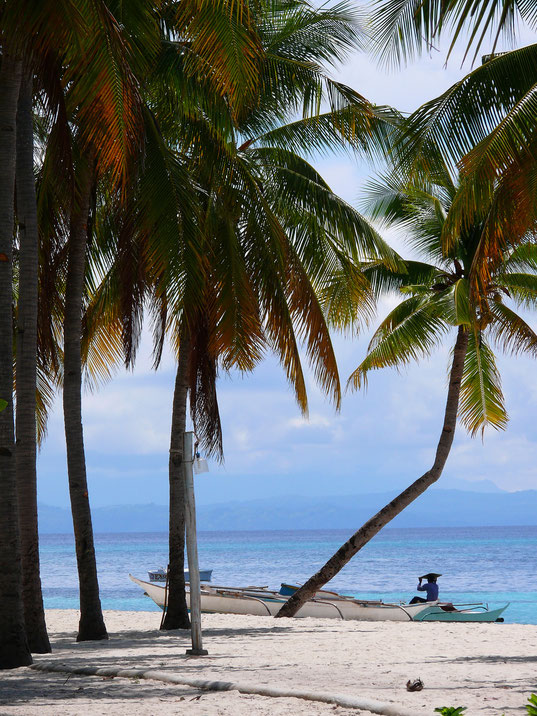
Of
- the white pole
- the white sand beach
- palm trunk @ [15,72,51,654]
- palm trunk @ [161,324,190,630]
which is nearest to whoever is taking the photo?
the white sand beach

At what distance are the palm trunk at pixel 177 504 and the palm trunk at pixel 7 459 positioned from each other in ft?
15.4

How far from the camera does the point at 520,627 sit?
46.5 ft

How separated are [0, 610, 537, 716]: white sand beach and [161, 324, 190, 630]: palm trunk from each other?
46 centimetres

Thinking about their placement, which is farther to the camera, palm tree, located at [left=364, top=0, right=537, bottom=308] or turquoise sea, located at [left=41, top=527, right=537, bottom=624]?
turquoise sea, located at [left=41, top=527, right=537, bottom=624]

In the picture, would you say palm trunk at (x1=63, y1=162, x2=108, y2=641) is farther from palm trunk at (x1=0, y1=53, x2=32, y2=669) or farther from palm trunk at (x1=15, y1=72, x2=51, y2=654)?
palm trunk at (x1=0, y1=53, x2=32, y2=669)

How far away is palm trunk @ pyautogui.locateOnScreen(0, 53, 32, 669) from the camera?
8102mm

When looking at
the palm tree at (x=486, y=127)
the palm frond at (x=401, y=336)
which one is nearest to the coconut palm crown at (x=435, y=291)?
the palm frond at (x=401, y=336)

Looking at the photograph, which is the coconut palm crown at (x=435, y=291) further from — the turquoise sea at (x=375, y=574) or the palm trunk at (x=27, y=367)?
the turquoise sea at (x=375, y=574)

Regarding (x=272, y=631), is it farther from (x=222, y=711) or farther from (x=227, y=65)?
(x=227, y=65)

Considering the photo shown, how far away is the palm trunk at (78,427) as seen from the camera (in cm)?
1113

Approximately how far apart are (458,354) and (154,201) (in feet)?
26.8

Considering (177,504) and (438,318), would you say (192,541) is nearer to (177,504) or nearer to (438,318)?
(177,504)

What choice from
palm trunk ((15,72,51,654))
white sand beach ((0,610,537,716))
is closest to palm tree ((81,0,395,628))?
palm trunk ((15,72,51,654))

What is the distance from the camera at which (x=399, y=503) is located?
16.0 m
